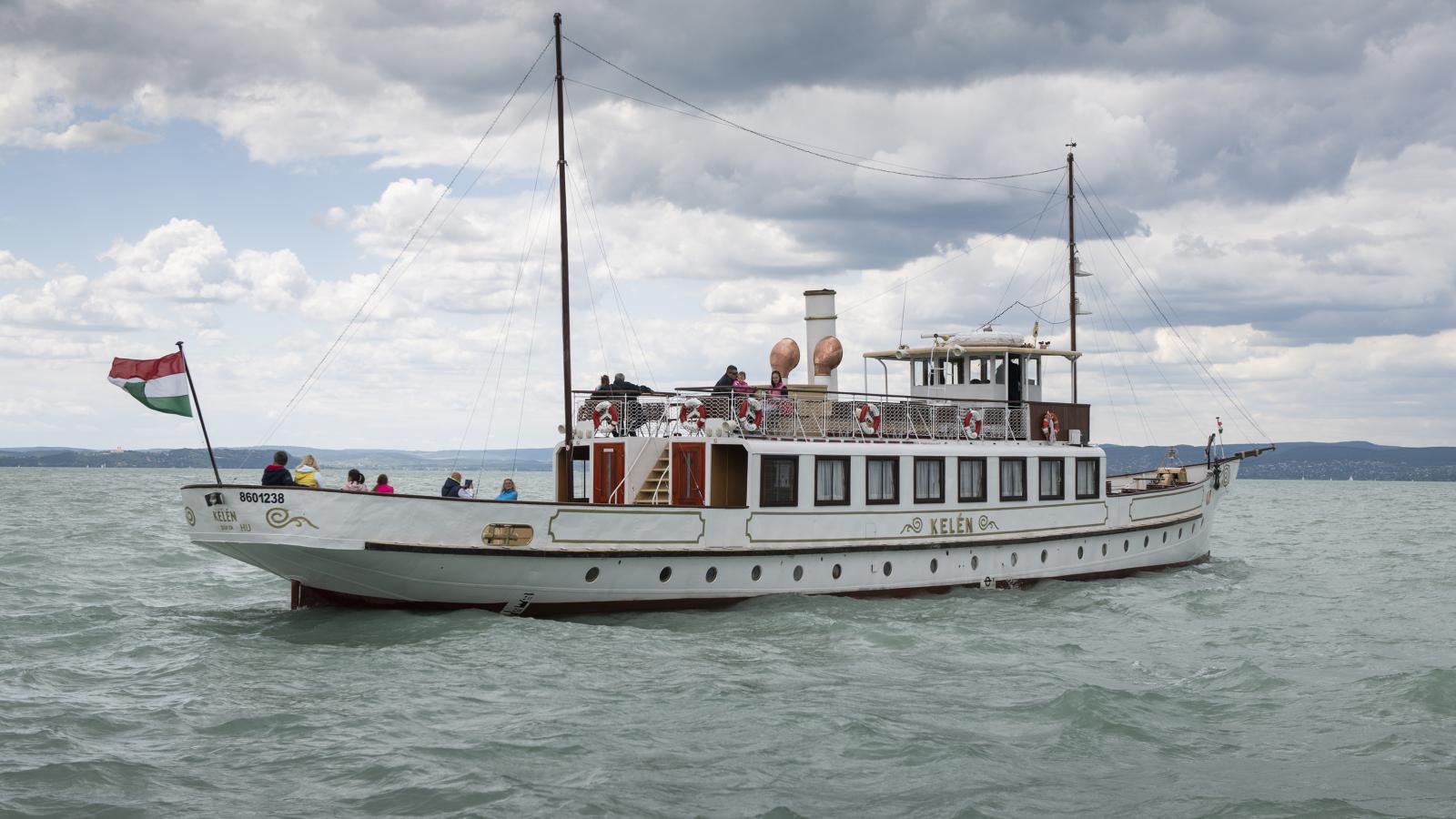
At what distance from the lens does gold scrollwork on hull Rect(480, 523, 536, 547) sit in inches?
688

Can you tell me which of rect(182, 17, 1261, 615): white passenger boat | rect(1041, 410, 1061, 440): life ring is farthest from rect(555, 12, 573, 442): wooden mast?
Result: rect(1041, 410, 1061, 440): life ring

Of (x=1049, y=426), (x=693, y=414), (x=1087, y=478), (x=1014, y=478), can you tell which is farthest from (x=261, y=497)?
(x=1087, y=478)

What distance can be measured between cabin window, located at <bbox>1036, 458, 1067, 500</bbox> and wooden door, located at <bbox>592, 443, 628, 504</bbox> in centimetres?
902

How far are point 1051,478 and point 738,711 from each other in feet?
46.6

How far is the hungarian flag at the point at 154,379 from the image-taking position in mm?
16422

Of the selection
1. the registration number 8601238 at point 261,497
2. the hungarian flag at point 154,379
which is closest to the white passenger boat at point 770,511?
the registration number 8601238 at point 261,497

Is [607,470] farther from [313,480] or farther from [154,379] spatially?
[154,379]

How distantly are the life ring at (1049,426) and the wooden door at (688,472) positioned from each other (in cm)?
918

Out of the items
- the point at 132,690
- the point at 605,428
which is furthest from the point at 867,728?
the point at 605,428

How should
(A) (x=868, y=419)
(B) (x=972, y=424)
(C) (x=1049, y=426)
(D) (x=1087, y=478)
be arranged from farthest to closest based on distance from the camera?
(D) (x=1087, y=478), (C) (x=1049, y=426), (B) (x=972, y=424), (A) (x=868, y=419)

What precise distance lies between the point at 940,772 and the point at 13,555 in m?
28.5

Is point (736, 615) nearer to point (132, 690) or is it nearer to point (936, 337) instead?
point (132, 690)

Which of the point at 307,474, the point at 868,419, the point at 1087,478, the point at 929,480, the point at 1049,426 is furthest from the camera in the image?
the point at 1087,478

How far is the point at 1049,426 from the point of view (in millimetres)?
25938
